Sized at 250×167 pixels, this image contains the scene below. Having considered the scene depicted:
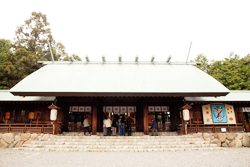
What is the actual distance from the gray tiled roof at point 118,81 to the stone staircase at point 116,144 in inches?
104

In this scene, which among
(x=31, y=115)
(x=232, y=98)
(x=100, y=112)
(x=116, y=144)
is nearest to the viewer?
(x=116, y=144)

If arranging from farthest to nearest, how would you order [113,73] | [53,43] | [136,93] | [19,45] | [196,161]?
1. [53,43]
2. [19,45]
3. [113,73]
4. [136,93]
5. [196,161]

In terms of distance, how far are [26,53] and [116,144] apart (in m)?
19.1

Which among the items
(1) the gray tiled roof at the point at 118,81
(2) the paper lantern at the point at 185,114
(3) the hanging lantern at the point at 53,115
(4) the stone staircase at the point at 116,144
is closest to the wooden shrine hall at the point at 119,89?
(1) the gray tiled roof at the point at 118,81

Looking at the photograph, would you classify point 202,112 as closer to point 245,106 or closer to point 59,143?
point 245,106

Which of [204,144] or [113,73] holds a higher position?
[113,73]

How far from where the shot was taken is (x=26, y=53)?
20.9 m

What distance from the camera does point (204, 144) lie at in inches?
353

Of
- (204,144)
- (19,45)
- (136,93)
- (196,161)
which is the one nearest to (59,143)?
(136,93)

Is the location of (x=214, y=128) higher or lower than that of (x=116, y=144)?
higher

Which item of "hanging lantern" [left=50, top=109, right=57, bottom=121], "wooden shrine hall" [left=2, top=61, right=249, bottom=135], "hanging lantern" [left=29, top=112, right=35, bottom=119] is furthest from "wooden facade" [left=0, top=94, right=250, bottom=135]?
"hanging lantern" [left=50, top=109, right=57, bottom=121]

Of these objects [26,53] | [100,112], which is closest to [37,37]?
[26,53]

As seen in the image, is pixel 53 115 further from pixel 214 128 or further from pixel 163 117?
pixel 214 128

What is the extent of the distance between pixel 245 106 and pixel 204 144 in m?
6.15
